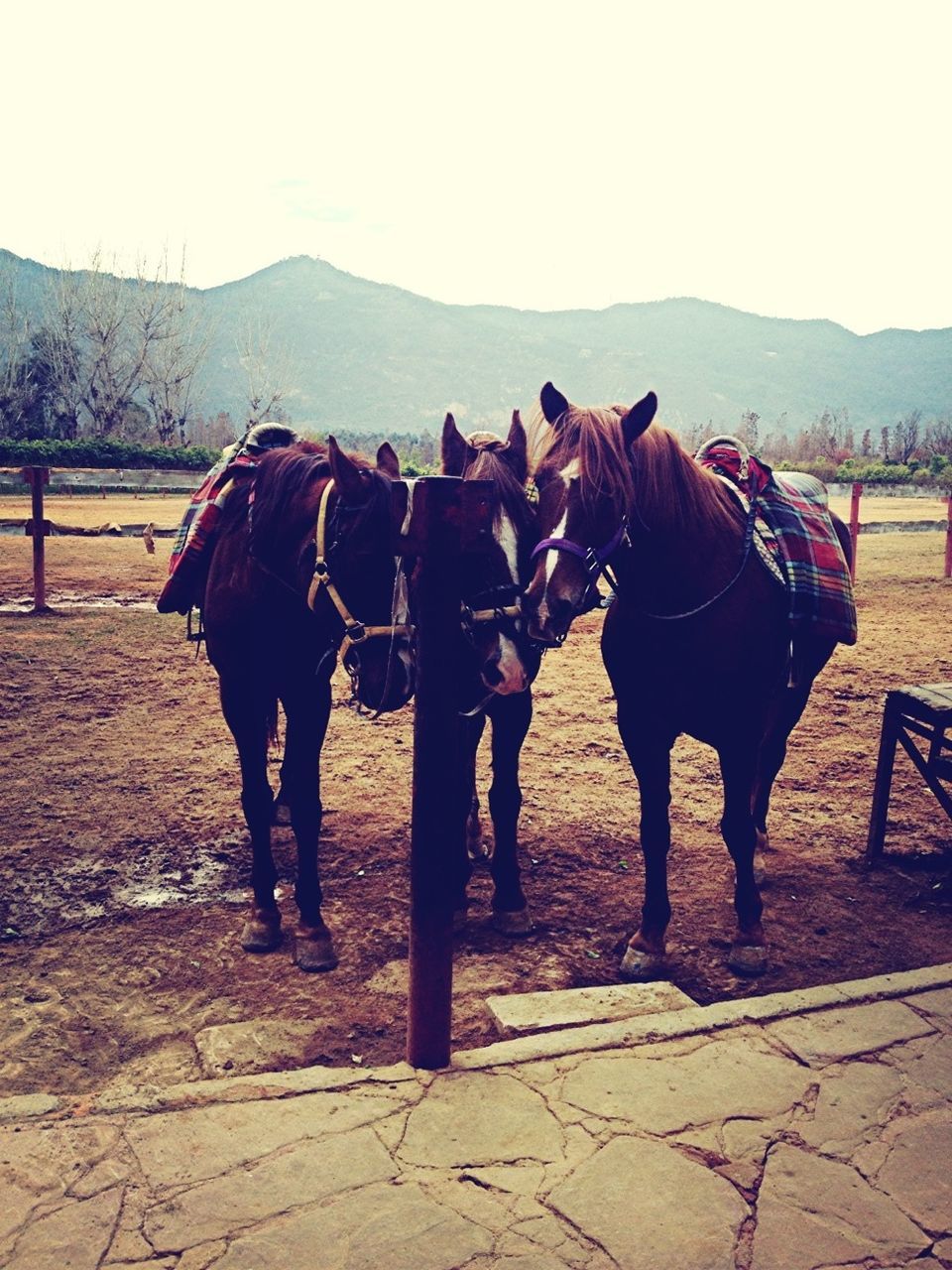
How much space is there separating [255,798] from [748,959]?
6.08 ft

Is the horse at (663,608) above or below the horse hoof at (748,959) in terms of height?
above

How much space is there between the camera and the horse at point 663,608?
9.15ft

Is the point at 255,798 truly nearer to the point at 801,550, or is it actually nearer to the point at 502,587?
the point at 502,587

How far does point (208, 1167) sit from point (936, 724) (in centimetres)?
328

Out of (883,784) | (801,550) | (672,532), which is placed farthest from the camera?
(883,784)

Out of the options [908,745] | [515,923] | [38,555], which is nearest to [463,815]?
[515,923]

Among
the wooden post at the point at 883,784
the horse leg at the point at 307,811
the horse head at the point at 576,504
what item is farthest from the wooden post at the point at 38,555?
the wooden post at the point at 883,784

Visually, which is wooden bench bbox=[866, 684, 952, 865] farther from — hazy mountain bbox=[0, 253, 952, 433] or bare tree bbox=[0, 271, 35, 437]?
hazy mountain bbox=[0, 253, 952, 433]

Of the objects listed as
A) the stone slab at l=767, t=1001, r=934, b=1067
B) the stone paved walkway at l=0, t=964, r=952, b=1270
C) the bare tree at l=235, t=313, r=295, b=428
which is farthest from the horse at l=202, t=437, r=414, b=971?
the bare tree at l=235, t=313, r=295, b=428

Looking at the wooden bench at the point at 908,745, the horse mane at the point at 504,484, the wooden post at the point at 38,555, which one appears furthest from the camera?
the wooden post at the point at 38,555

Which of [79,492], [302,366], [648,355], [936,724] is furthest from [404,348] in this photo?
[936,724]

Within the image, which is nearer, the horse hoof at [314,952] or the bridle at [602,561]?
the bridle at [602,561]

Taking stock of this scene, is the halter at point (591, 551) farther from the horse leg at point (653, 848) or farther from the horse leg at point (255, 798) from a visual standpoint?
the horse leg at point (255, 798)

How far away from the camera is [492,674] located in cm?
288
